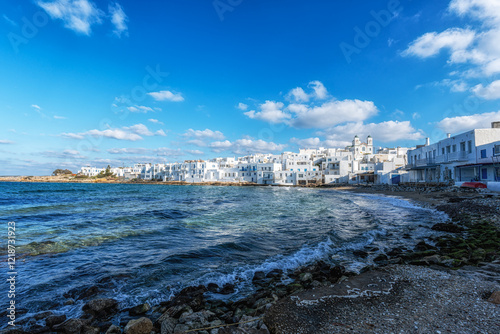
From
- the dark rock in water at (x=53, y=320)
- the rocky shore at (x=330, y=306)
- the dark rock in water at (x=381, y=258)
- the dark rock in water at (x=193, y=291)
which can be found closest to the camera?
the rocky shore at (x=330, y=306)

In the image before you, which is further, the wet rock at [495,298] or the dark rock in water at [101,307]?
the dark rock in water at [101,307]

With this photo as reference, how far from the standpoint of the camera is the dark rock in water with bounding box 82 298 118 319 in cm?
523

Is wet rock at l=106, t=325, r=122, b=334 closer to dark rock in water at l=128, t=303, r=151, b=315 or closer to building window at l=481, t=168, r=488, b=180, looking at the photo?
dark rock in water at l=128, t=303, r=151, b=315

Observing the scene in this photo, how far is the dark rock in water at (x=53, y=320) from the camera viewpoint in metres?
4.88

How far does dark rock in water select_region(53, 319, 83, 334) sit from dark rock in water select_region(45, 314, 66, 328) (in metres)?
0.16

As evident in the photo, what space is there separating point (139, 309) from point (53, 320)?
5.27 feet

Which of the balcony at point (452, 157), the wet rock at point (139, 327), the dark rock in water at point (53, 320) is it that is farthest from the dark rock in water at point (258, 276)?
the balcony at point (452, 157)

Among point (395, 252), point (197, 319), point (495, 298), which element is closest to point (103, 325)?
point (197, 319)

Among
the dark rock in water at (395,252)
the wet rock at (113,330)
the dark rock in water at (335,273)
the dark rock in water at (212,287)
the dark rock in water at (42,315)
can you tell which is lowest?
the dark rock in water at (42,315)

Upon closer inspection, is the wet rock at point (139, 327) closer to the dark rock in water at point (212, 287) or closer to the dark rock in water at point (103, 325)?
the dark rock in water at point (103, 325)

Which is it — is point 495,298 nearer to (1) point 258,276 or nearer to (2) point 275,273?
(2) point 275,273

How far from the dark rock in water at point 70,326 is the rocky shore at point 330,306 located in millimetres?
16

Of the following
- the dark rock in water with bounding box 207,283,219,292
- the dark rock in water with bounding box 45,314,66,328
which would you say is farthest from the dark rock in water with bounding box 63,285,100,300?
the dark rock in water with bounding box 207,283,219,292

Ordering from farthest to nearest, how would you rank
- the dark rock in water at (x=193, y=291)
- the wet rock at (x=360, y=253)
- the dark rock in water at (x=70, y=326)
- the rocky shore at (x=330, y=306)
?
the wet rock at (x=360, y=253) → the dark rock in water at (x=193, y=291) → the dark rock in water at (x=70, y=326) → the rocky shore at (x=330, y=306)
